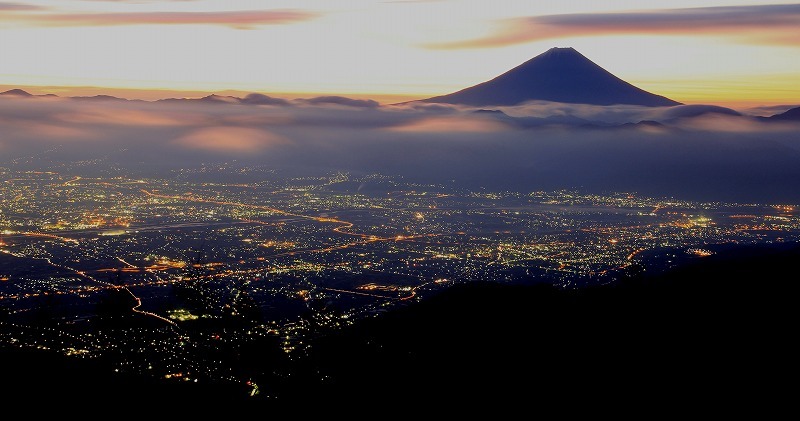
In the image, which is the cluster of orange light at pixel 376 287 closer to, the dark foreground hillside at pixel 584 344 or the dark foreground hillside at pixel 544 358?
the dark foreground hillside at pixel 584 344

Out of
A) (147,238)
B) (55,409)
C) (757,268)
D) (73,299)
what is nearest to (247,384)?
(55,409)

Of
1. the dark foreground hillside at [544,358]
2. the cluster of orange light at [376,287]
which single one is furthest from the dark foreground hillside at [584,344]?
the cluster of orange light at [376,287]

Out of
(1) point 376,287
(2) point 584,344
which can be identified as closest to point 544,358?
(2) point 584,344

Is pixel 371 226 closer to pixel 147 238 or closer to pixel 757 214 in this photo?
pixel 147 238

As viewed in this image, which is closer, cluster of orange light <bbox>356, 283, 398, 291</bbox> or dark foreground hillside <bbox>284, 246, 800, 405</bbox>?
dark foreground hillside <bbox>284, 246, 800, 405</bbox>

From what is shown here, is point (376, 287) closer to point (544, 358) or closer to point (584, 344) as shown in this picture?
point (584, 344)

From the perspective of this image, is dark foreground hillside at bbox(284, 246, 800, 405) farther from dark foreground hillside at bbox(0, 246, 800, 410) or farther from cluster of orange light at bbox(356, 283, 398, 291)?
cluster of orange light at bbox(356, 283, 398, 291)

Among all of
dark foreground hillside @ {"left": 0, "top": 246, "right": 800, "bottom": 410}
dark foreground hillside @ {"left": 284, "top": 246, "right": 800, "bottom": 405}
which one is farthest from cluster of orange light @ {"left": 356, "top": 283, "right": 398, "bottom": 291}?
dark foreground hillside @ {"left": 0, "top": 246, "right": 800, "bottom": 410}

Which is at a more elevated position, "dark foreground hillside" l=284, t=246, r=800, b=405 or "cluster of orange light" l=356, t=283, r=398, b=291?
"dark foreground hillside" l=284, t=246, r=800, b=405
